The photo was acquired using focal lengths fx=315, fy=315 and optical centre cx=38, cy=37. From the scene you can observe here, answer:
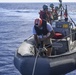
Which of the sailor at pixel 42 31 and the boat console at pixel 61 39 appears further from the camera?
the boat console at pixel 61 39

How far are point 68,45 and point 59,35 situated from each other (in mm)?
609

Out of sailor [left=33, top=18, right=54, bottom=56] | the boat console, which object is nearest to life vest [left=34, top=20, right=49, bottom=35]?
sailor [left=33, top=18, right=54, bottom=56]

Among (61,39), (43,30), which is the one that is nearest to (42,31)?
(43,30)

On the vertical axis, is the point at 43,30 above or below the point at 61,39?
above

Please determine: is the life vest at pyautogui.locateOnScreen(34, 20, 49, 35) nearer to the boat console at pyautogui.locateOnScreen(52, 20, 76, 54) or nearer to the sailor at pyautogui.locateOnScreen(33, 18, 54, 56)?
the sailor at pyautogui.locateOnScreen(33, 18, 54, 56)

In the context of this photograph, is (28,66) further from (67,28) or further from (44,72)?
(67,28)

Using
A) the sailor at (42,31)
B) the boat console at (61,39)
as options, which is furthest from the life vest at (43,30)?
the boat console at (61,39)

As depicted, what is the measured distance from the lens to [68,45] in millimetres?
10688

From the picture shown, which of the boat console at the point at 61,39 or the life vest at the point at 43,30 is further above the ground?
the life vest at the point at 43,30

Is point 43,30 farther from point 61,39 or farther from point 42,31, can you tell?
point 61,39

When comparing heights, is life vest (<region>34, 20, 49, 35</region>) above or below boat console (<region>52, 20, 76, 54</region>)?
above

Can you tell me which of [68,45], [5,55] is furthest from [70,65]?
[5,55]

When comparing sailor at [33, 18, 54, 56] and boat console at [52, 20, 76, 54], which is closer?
sailor at [33, 18, 54, 56]

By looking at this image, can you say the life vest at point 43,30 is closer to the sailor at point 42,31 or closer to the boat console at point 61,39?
the sailor at point 42,31
